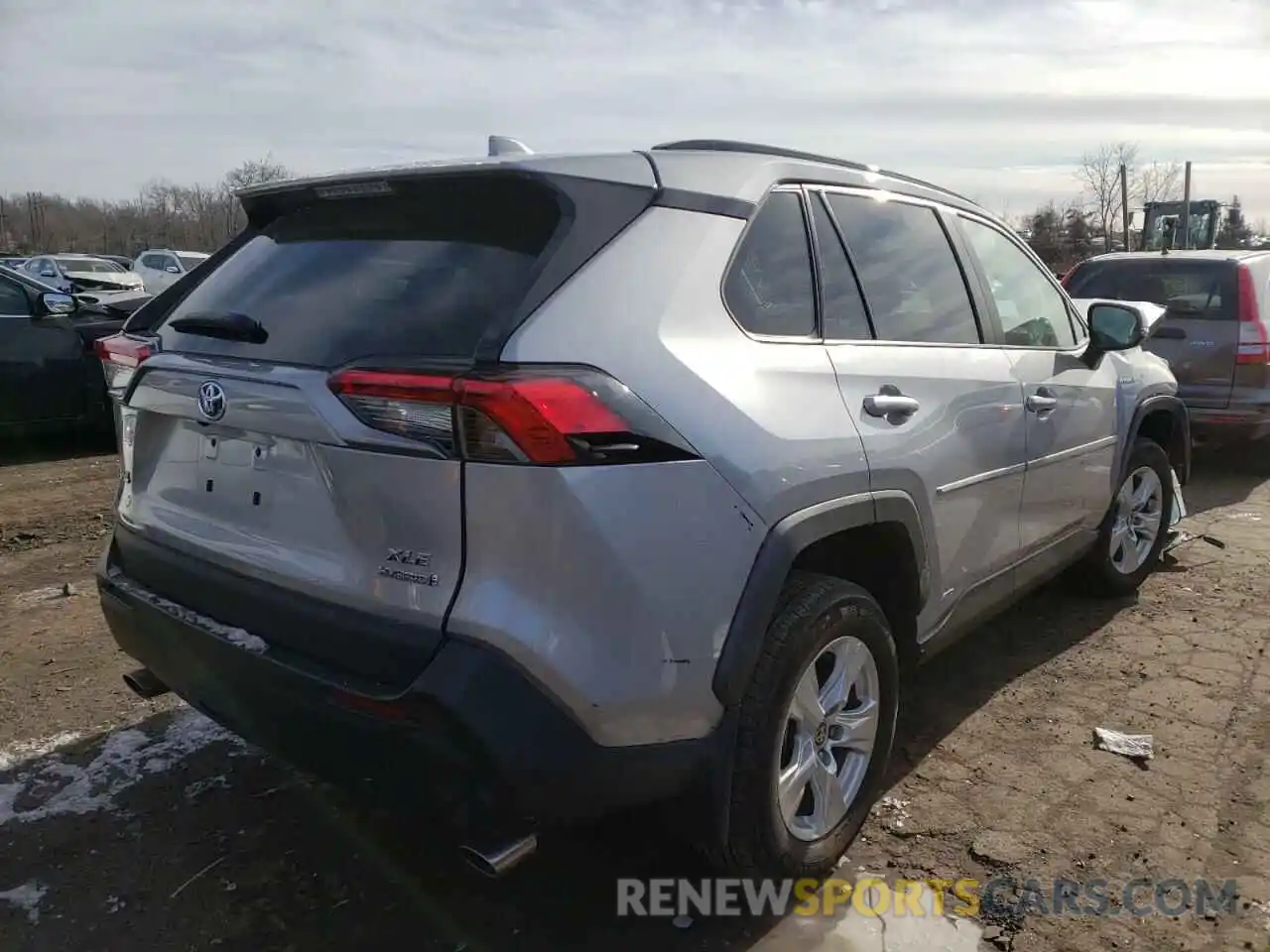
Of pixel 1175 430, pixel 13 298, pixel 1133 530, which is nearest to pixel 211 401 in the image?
pixel 1133 530

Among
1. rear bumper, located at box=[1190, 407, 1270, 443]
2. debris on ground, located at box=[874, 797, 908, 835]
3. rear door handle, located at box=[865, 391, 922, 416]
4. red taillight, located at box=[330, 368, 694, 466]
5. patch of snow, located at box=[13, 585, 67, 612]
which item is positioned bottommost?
debris on ground, located at box=[874, 797, 908, 835]

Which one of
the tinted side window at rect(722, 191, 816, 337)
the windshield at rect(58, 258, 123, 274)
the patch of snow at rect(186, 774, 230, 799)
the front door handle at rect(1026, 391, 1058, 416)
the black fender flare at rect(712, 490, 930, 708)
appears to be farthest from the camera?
the windshield at rect(58, 258, 123, 274)

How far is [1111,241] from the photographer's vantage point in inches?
1345

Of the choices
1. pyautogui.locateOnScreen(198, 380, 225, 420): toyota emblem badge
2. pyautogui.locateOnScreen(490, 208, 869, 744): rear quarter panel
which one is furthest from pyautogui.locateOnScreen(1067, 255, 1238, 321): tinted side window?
pyautogui.locateOnScreen(198, 380, 225, 420): toyota emblem badge

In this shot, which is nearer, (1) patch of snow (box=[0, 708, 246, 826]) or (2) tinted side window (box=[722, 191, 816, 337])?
(2) tinted side window (box=[722, 191, 816, 337])

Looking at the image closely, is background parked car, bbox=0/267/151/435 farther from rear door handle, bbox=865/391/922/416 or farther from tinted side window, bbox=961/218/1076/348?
rear door handle, bbox=865/391/922/416

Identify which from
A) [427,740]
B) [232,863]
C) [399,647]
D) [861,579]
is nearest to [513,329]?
[399,647]

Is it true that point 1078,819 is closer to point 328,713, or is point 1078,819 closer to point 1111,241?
point 328,713

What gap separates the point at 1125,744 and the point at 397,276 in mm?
2829

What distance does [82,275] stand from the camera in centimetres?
2120

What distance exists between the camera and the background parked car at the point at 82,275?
19.8 meters

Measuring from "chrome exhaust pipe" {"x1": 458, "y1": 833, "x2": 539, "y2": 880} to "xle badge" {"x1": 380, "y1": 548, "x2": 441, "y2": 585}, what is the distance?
0.54 m

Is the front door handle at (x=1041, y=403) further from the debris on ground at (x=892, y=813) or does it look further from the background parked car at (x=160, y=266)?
the background parked car at (x=160, y=266)

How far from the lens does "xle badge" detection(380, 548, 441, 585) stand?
2.02m
